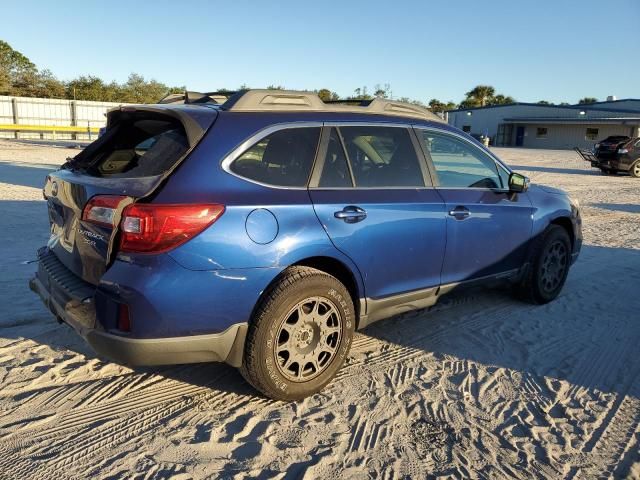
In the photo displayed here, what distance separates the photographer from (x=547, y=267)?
519 cm

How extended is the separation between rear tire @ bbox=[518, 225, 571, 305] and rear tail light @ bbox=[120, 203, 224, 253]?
3542 mm

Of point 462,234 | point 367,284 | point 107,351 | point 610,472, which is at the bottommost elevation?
point 610,472

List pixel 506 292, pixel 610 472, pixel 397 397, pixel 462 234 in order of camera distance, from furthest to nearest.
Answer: pixel 506 292 → pixel 462 234 → pixel 397 397 → pixel 610 472

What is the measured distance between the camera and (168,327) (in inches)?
110

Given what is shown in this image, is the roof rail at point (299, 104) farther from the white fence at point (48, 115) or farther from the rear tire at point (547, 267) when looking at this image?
the white fence at point (48, 115)

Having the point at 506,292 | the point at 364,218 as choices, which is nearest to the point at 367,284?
the point at 364,218

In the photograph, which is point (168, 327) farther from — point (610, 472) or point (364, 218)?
point (610, 472)

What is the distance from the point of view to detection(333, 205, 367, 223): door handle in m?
3.34

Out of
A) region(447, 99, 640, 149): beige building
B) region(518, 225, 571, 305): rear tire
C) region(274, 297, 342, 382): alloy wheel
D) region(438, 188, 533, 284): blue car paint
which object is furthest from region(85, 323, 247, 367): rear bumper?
region(447, 99, 640, 149): beige building

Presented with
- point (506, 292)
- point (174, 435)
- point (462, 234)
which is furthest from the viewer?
point (506, 292)

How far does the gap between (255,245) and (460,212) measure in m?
1.90

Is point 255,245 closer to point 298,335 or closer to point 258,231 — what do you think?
point 258,231

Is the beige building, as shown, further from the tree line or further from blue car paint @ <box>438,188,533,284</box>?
blue car paint @ <box>438,188,533,284</box>

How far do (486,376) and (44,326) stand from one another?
349 cm
